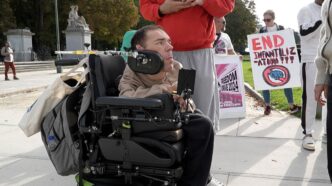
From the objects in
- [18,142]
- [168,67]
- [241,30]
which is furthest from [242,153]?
[241,30]

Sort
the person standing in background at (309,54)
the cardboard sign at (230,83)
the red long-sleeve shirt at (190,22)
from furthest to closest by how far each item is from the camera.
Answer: the cardboard sign at (230,83) < the person standing in background at (309,54) < the red long-sleeve shirt at (190,22)

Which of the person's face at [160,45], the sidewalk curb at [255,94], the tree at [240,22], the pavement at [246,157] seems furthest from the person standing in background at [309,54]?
the tree at [240,22]

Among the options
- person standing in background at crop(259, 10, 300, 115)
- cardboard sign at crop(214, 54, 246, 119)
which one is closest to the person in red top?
cardboard sign at crop(214, 54, 246, 119)

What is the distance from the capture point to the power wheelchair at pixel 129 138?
7.27ft

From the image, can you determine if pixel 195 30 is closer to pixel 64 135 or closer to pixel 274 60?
pixel 64 135

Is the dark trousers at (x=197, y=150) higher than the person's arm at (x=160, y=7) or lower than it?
lower

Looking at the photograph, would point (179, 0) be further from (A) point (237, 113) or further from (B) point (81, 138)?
(A) point (237, 113)

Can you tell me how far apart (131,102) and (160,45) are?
23.7 inches

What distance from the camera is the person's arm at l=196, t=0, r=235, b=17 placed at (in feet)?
9.39

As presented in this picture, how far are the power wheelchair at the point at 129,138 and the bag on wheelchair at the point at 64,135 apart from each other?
0.11 meters

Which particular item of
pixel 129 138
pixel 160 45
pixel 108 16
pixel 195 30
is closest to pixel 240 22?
pixel 108 16

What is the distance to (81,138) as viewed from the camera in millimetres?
2461

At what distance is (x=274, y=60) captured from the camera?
24.8ft

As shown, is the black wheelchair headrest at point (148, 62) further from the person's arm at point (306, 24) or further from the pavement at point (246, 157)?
the person's arm at point (306, 24)
